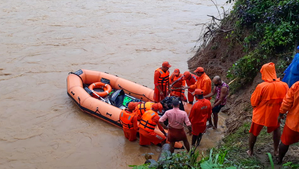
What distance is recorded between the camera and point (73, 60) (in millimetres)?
11227

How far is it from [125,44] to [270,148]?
9069mm

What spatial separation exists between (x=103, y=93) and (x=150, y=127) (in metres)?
2.62

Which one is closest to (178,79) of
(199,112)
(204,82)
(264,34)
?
(204,82)

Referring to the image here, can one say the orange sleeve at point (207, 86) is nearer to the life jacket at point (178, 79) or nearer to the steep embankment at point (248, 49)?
the life jacket at point (178, 79)

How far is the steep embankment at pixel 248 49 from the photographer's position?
6.32 meters

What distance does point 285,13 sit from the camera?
282 inches

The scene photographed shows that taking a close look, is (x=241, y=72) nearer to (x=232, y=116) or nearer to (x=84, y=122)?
(x=232, y=116)

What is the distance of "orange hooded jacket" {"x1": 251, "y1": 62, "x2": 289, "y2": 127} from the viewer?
159 inches

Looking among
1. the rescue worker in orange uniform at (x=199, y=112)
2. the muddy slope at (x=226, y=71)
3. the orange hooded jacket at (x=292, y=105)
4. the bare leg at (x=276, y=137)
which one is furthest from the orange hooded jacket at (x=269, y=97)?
the rescue worker in orange uniform at (x=199, y=112)

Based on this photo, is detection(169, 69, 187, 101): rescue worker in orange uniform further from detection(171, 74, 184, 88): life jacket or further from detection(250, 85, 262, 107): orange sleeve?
detection(250, 85, 262, 107): orange sleeve

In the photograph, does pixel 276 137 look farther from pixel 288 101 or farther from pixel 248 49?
pixel 248 49

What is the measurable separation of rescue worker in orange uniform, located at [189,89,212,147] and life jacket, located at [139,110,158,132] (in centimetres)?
73

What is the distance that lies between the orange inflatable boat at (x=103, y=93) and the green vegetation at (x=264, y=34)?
8.11 feet

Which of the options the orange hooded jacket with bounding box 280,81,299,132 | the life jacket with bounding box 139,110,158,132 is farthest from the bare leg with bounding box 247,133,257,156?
the life jacket with bounding box 139,110,158,132
